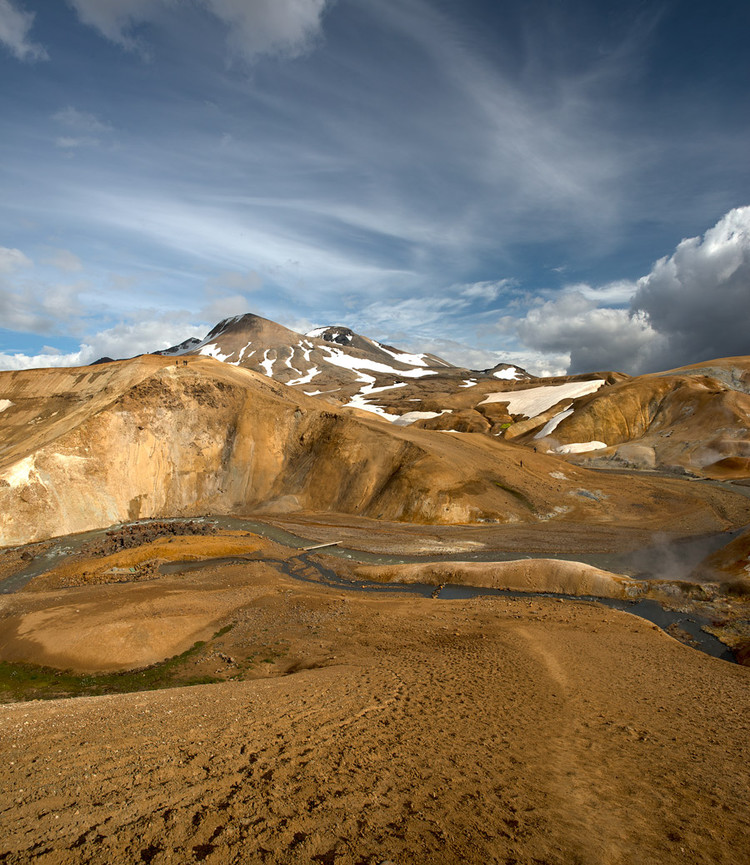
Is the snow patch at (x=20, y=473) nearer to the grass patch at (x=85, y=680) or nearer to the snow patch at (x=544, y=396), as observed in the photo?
the grass patch at (x=85, y=680)

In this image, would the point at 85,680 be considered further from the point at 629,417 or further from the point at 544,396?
the point at 544,396

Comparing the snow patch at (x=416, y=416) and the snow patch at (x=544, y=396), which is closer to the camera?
the snow patch at (x=544, y=396)

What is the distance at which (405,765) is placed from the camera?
7.19 metres

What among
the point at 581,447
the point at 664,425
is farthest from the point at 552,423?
the point at 664,425

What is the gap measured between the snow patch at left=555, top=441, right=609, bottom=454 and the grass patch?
2246 inches

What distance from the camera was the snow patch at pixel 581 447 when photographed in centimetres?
6219

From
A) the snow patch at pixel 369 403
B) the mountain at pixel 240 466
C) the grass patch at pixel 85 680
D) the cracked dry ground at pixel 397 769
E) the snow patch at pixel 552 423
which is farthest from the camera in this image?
the snow patch at pixel 369 403

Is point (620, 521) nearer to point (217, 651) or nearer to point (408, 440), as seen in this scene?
point (408, 440)

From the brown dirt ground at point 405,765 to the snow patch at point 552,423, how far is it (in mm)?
59002

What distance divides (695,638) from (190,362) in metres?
46.4

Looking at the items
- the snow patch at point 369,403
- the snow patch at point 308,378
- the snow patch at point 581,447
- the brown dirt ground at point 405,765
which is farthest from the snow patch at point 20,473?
the snow patch at point 308,378

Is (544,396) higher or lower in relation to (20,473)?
higher

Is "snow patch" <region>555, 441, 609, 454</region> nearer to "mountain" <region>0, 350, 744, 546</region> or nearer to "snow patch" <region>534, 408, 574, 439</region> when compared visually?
"snow patch" <region>534, 408, 574, 439</region>

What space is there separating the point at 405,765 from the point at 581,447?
61873mm
